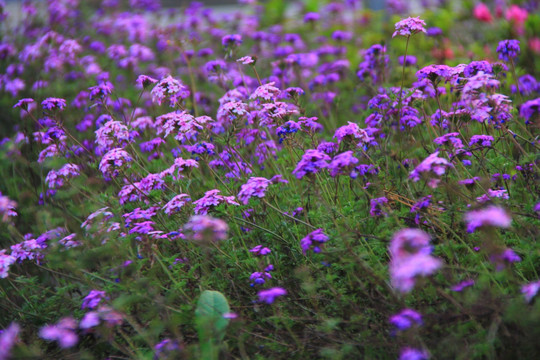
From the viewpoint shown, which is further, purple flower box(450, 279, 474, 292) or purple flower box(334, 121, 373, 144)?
purple flower box(334, 121, 373, 144)

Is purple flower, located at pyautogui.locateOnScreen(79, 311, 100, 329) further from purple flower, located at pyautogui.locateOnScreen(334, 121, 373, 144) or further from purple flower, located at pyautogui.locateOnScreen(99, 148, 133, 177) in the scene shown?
purple flower, located at pyautogui.locateOnScreen(334, 121, 373, 144)

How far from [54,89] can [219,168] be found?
244cm

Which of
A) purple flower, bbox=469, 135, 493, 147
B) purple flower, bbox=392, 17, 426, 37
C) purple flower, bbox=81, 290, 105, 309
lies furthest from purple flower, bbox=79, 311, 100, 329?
purple flower, bbox=392, 17, 426, 37

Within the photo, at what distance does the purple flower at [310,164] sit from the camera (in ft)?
7.62

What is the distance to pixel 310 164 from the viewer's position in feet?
7.66

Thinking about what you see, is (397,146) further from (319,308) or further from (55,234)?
(55,234)

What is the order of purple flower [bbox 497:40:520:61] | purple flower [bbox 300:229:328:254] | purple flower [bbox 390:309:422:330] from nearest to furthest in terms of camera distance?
1. purple flower [bbox 390:309:422:330]
2. purple flower [bbox 300:229:328:254]
3. purple flower [bbox 497:40:520:61]

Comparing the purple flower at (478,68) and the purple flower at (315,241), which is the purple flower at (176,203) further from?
the purple flower at (478,68)

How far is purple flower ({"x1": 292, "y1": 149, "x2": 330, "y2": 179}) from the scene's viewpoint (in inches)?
91.4

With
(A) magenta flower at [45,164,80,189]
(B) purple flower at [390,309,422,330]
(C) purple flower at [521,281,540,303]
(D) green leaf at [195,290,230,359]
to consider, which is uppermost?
(A) magenta flower at [45,164,80,189]

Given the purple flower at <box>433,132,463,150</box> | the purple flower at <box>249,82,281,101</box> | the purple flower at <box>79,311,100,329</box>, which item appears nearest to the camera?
the purple flower at <box>79,311,100,329</box>

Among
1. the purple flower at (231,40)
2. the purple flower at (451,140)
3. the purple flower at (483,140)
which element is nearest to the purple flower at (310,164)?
the purple flower at (451,140)

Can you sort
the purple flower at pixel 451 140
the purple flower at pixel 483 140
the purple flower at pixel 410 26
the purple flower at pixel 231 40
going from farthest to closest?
the purple flower at pixel 231 40 < the purple flower at pixel 410 26 < the purple flower at pixel 483 140 < the purple flower at pixel 451 140

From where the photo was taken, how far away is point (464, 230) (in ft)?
9.08
